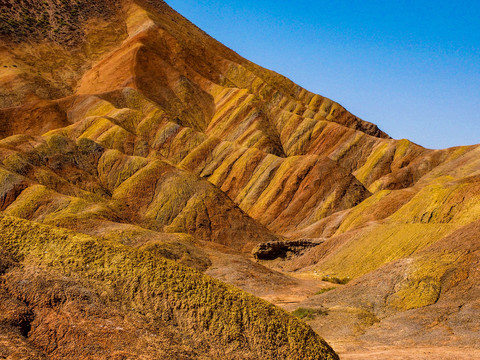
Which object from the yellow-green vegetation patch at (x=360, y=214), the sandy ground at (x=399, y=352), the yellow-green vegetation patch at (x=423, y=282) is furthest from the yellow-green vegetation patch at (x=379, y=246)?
the sandy ground at (x=399, y=352)

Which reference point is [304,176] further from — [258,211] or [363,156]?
[363,156]

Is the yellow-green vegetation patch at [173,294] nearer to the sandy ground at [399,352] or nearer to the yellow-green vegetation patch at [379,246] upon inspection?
the sandy ground at [399,352]

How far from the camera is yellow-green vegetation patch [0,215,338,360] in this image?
1145 centimetres

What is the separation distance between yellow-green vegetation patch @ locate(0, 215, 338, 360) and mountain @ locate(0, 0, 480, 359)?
0.04m

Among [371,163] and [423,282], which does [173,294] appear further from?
[371,163]

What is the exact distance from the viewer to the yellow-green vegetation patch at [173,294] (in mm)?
11453

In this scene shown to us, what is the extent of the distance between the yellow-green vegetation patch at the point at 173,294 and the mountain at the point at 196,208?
0.04 metres

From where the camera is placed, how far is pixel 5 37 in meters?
106

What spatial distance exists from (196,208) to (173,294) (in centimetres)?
4317

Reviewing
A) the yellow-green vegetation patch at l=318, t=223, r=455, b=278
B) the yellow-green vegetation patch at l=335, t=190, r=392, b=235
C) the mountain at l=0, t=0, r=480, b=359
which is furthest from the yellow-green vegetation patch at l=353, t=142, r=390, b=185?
the yellow-green vegetation patch at l=318, t=223, r=455, b=278

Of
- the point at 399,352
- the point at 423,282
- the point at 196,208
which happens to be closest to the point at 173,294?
the point at 399,352

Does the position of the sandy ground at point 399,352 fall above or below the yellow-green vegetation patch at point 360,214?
below

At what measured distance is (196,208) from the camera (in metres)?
54.9

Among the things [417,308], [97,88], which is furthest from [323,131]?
[417,308]
